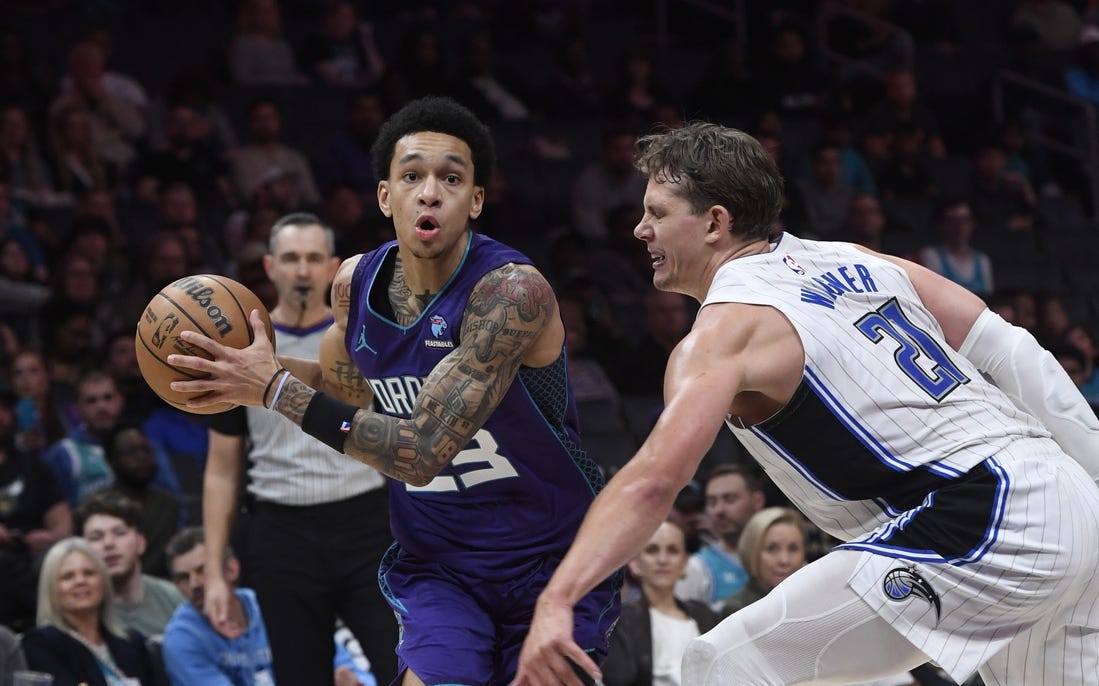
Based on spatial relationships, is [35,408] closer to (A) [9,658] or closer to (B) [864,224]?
(A) [9,658]

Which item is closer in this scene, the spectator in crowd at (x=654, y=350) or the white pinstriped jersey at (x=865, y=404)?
the white pinstriped jersey at (x=865, y=404)

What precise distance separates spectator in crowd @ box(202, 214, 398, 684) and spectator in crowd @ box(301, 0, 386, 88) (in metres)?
6.07

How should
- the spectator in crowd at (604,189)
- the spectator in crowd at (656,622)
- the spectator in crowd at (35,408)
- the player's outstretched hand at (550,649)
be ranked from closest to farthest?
the player's outstretched hand at (550,649), the spectator in crowd at (656,622), the spectator in crowd at (35,408), the spectator in crowd at (604,189)

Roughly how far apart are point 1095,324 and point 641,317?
152 inches

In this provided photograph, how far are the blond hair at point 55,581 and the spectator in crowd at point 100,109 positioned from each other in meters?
4.52

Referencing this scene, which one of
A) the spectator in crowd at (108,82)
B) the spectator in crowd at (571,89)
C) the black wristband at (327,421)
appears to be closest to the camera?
the black wristband at (327,421)

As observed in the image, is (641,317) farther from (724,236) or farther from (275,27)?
(724,236)

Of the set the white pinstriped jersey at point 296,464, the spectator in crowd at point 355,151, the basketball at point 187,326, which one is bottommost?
the white pinstriped jersey at point 296,464

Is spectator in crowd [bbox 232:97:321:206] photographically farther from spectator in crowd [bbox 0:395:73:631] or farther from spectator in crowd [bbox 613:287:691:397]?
spectator in crowd [bbox 0:395:73:631]

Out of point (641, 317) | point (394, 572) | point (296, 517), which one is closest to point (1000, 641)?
point (394, 572)

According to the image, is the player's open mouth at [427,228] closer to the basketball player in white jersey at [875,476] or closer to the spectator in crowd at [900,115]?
the basketball player in white jersey at [875,476]

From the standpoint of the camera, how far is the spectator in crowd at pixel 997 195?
12.8 m

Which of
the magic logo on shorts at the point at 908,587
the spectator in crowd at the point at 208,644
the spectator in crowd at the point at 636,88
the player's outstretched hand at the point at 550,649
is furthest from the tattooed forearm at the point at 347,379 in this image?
the spectator in crowd at the point at 636,88

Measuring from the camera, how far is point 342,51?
11.9 metres
